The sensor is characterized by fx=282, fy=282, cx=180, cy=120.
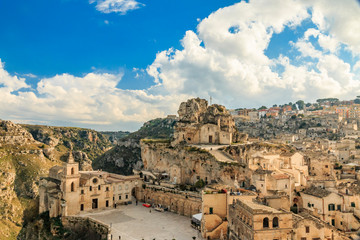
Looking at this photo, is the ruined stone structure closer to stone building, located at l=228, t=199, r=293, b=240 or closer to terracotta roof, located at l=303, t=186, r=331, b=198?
terracotta roof, located at l=303, t=186, r=331, b=198

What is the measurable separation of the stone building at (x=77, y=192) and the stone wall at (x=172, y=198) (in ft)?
9.56

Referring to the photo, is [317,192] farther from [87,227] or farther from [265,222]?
[87,227]

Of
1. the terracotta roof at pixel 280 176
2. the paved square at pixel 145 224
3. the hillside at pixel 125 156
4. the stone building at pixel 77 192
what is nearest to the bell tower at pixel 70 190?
the stone building at pixel 77 192

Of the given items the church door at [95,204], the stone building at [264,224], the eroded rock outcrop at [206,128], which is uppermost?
the eroded rock outcrop at [206,128]

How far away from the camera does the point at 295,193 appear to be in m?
40.7

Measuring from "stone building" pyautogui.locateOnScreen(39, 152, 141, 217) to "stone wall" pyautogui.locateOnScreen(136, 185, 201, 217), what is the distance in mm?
2914

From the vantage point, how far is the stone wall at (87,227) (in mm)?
35562

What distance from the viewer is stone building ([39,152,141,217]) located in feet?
138

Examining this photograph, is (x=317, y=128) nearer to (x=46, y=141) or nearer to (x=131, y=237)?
(x=131, y=237)

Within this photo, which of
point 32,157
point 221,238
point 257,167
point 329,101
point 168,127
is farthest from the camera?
point 329,101

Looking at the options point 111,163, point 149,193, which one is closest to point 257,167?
point 149,193

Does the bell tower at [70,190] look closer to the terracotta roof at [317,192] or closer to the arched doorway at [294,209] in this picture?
the arched doorway at [294,209]

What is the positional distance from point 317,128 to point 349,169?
6151 centimetres

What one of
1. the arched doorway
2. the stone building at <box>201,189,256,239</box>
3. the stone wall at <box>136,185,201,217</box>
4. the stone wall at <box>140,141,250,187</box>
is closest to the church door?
the stone wall at <box>136,185,201,217</box>
